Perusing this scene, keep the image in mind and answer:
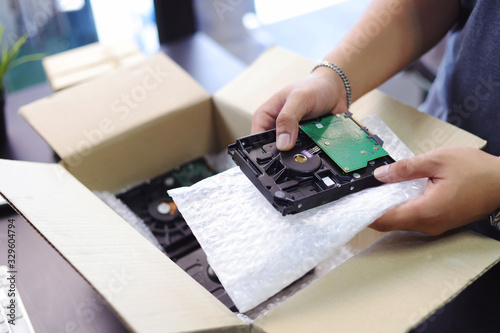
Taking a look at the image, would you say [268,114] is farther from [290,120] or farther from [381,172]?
[381,172]

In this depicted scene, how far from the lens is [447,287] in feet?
1.72

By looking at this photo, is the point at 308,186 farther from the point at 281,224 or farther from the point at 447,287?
the point at 447,287

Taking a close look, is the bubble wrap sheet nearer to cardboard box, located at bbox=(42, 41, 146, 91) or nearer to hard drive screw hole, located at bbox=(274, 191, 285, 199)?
hard drive screw hole, located at bbox=(274, 191, 285, 199)

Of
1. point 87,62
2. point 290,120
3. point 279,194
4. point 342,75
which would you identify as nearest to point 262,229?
point 279,194

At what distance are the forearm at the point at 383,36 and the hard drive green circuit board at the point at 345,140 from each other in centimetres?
14

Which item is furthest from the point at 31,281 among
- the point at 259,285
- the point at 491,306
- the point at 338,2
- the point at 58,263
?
the point at 338,2

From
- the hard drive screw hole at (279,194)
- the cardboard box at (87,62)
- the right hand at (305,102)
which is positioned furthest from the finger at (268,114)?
the cardboard box at (87,62)

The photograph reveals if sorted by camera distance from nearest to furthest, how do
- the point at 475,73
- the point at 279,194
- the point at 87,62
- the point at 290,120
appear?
the point at 279,194
the point at 290,120
the point at 475,73
the point at 87,62

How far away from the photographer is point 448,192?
1.90 ft

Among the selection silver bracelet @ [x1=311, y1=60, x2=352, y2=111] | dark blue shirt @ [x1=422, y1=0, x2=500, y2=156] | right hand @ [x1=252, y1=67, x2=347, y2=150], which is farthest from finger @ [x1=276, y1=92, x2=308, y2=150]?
dark blue shirt @ [x1=422, y1=0, x2=500, y2=156]

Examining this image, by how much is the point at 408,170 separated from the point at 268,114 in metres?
0.27

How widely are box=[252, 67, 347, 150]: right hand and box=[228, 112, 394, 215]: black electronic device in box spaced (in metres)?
0.03

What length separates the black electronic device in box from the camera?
1.95ft

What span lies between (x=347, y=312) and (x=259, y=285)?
11 cm
